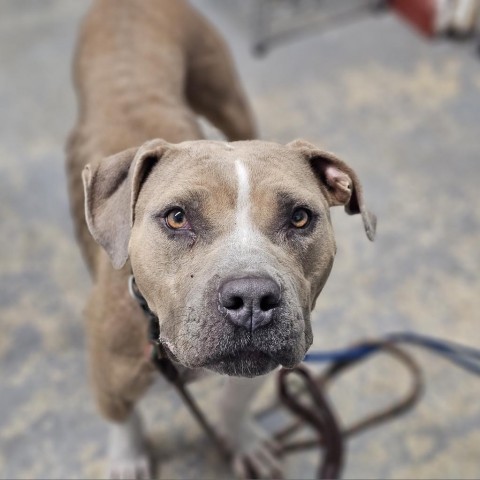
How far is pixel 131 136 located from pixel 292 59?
2.36 m

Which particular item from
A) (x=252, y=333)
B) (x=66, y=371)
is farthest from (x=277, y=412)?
(x=252, y=333)

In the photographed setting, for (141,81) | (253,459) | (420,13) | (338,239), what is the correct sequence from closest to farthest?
(141,81) → (253,459) → (338,239) → (420,13)

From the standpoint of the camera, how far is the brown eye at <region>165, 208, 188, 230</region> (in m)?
1.84

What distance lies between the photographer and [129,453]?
2.71m

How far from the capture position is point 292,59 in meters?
4.59

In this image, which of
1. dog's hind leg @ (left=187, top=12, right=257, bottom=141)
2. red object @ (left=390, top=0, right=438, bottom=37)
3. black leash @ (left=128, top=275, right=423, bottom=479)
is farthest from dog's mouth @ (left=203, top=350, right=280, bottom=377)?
red object @ (left=390, top=0, right=438, bottom=37)

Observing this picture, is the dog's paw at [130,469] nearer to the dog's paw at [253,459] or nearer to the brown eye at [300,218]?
the dog's paw at [253,459]

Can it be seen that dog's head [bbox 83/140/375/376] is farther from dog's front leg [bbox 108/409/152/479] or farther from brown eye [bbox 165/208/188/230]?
dog's front leg [bbox 108/409/152/479]

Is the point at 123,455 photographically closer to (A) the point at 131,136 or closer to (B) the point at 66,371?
(B) the point at 66,371

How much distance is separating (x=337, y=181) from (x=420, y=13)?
3.17 metres

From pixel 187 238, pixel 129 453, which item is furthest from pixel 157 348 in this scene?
pixel 129 453

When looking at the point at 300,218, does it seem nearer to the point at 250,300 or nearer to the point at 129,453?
the point at 250,300

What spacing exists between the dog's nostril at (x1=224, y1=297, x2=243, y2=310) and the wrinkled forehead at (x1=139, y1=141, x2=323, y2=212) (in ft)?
0.92

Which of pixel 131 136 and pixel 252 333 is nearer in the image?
pixel 252 333
